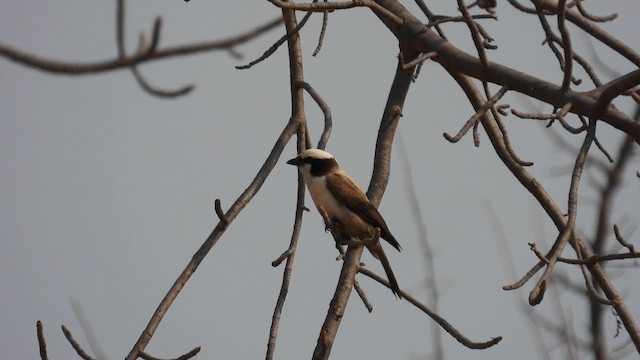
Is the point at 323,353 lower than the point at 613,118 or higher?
lower

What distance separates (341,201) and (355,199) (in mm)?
226

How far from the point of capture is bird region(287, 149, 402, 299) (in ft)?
19.3

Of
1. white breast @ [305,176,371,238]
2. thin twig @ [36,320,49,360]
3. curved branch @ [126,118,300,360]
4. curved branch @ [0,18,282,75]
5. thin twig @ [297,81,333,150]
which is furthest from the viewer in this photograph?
white breast @ [305,176,371,238]

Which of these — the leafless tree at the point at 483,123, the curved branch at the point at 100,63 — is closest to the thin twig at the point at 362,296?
the leafless tree at the point at 483,123

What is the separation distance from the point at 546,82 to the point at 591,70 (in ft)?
2.92

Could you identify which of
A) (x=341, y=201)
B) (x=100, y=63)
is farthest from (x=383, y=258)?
(x=100, y=63)

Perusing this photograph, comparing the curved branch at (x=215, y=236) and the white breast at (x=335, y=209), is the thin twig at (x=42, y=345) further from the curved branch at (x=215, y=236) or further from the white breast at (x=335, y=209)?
the white breast at (x=335, y=209)

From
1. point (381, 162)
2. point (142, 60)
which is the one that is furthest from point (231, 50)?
point (381, 162)

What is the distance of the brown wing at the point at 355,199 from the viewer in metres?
5.92

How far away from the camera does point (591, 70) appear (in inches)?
206

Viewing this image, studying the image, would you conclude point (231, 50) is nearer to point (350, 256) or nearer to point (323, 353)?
A: point (323, 353)

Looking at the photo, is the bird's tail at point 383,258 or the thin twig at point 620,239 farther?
the bird's tail at point 383,258

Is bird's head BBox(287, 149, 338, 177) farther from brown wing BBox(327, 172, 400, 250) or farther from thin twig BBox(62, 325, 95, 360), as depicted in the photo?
thin twig BBox(62, 325, 95, 360)

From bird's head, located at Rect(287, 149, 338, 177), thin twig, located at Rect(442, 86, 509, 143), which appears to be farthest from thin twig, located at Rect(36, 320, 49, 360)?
bird's head, located at Rect(287, 149, 338, 177)
